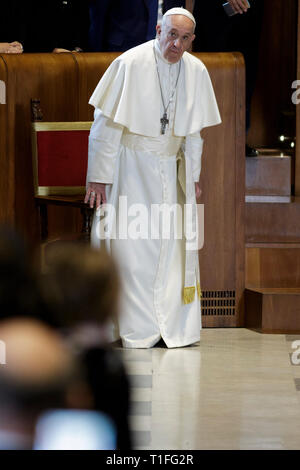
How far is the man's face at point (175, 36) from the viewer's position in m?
4.54

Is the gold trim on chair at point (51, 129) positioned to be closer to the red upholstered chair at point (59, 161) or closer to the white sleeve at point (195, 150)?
the red upholstered chair at point (59, 161)

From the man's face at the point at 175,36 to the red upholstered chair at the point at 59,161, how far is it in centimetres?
63

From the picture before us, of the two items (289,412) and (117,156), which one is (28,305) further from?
(117,156)

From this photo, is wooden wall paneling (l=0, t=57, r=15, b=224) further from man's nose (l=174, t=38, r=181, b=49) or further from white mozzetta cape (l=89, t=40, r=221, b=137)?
man's nose (l=174, t=38, r=181, b=49)

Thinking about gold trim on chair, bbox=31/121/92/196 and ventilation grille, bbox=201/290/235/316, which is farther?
ventilation grille, bbox=201/290/235/316

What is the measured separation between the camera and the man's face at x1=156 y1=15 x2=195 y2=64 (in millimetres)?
4535

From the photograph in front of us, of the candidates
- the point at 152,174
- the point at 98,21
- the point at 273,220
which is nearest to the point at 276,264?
the point at 273,220

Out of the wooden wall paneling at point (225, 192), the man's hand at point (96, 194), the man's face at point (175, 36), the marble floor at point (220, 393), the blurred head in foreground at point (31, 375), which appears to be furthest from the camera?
the wooden wall paneling at point (225, 192)

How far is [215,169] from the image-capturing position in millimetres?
5473

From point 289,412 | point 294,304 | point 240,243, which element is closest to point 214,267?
point 240,243

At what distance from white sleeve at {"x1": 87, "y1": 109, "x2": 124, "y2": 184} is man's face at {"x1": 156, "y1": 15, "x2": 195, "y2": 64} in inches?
18.6

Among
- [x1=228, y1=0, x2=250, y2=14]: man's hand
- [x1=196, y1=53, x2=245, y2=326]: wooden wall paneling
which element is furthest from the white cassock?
[x1=228, y1=0, x2=250, y2=14]: man's hand

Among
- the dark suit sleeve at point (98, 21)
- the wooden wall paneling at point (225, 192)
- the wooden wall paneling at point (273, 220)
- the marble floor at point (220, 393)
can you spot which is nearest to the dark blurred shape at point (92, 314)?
the marble floor at point (220, 393)

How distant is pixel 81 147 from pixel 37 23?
4.49 feet
